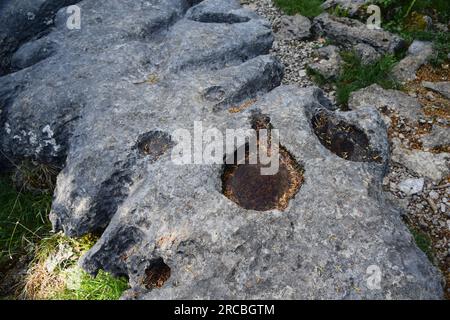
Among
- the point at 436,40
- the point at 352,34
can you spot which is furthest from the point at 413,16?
the point at 352,34

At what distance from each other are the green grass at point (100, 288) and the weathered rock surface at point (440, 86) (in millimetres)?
6498

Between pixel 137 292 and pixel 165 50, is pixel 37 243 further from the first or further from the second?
pixel 165 50

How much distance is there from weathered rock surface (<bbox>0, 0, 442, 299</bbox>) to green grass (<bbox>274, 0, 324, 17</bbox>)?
271 cm

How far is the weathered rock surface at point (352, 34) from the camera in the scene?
844 centimetres

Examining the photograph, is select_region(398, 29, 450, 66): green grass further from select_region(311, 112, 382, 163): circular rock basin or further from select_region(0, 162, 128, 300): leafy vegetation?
select_region(0, 162, 128, 300): leafy vegetation

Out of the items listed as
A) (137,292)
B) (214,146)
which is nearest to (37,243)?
(137,292)

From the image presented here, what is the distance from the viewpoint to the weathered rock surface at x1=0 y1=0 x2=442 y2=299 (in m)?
3.93

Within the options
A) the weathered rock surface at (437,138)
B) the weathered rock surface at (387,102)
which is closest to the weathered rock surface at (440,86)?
the weathered rock surface at (387,102)

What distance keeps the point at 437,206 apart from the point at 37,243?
5.85 m

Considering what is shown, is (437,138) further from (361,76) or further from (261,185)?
(261,185)

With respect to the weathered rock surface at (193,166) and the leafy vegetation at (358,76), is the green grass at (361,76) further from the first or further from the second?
the weathered rock surface at (193,166)

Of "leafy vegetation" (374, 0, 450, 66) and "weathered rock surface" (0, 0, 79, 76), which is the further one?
"leafy vegetation" (374, 0, 450, 66)

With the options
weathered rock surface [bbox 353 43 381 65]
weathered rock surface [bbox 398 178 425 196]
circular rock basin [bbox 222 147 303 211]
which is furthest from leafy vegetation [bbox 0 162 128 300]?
weathered rock surface [bbox 353 43 381 65]
